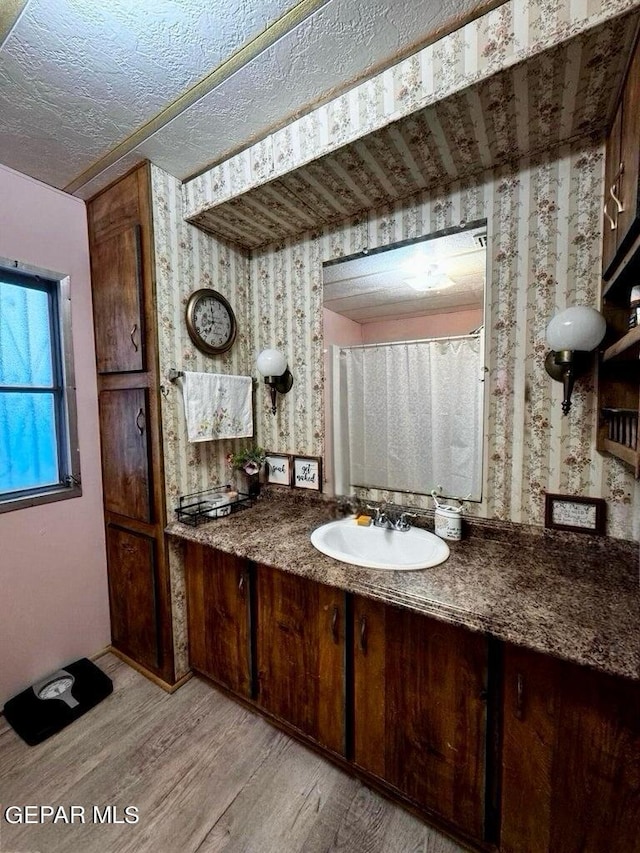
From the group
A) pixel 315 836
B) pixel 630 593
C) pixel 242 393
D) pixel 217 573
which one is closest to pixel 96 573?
pixel 217 573

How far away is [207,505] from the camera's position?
173 centimetres

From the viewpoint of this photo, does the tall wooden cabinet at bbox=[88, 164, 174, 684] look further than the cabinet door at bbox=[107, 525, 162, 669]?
No

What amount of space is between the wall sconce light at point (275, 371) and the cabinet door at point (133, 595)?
3.29ft

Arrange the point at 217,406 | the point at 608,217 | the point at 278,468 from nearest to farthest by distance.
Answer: the point at 608,217 < the point at 217,406 < the point at 278,468

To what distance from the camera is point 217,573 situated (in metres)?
1.54

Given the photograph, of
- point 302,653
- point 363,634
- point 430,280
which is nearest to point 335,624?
point 363,634

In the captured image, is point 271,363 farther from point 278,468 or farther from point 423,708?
point 423,708

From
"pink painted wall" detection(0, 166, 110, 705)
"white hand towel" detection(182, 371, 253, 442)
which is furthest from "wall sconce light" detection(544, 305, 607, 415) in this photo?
"pink painted wall" detection(0, 166, 110, 705)

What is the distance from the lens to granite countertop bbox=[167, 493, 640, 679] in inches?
31.7

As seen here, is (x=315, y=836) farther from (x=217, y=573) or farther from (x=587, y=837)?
(x=217, y=573)

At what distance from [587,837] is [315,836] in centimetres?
79

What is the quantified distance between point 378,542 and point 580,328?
1.09 meters

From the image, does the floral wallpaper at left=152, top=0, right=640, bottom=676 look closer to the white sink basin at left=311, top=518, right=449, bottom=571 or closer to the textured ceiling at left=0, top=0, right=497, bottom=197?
the textured ceiling at left=0, top=0, right=497, bottom=197

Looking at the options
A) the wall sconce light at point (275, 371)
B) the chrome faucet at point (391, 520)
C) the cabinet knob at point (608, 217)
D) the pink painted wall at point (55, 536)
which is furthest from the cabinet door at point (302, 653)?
the cabinet knob at point (608, 217)
